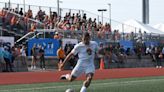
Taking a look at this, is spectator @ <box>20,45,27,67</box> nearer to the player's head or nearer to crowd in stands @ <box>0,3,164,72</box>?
crowd in stands @ <box>0,3,164,72</box>

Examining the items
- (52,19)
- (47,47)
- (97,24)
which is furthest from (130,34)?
(47,47)

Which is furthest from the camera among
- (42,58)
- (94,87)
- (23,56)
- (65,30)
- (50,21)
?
(50,21)

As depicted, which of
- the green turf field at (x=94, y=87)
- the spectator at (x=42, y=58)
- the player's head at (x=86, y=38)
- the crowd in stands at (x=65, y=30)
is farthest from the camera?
the spectator at (x=42, y=58)

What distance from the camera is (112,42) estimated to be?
39.8m

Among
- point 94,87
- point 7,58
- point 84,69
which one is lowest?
point 94,87

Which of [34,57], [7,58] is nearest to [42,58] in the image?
[34,57]

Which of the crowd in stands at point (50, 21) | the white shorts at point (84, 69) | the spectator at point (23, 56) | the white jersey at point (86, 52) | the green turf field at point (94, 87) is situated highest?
the crowd in stands at point (50, 21)

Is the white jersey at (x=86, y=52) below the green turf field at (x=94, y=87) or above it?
above

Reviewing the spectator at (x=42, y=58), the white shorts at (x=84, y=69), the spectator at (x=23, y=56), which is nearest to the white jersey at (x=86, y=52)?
the white shorts at (x=84, y=69)

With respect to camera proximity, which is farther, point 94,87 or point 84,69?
point 94,87

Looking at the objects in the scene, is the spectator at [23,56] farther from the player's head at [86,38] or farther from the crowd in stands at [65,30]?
the player's head at [86,38]

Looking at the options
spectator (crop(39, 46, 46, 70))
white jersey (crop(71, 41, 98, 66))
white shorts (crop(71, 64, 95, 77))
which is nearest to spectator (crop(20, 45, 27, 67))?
spectator (crop(39, 46, 46, 70))

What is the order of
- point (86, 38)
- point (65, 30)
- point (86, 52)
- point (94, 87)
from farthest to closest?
point (65, 30) → point (94, 87) → point (86, 52) → point (86, 38)

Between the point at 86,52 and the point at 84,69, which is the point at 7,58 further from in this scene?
the point at 86,52
